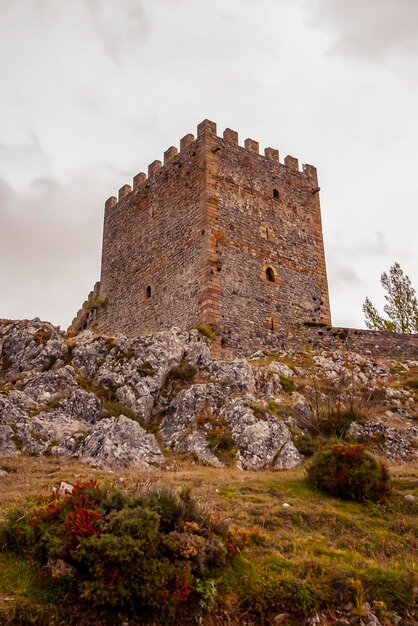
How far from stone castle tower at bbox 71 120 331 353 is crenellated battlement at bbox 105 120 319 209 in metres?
0.06

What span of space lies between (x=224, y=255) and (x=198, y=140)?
552 cm

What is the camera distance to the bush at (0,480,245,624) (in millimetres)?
7777

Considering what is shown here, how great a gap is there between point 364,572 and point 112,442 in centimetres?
813

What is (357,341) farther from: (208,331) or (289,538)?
(289,538)

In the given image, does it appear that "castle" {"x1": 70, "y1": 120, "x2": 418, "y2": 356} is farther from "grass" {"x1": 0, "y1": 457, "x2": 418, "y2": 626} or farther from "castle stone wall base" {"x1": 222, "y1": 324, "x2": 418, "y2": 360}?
"grass" {"x1": 0, "y1": 457, "x2": 418, "y2": 626}

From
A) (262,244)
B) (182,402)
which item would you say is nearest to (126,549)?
(182,402)

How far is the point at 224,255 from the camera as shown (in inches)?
926

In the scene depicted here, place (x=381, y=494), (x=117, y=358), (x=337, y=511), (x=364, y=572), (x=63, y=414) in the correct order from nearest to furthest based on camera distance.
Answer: (x=364, y=572) < (x=337, y=511) < (x=381, y=494) < (x=63, y=414) < (x=117, y=358)

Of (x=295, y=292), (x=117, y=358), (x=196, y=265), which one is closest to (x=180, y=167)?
(x=196, y=265)

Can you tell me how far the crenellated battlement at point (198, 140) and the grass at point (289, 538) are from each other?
15.5 metres

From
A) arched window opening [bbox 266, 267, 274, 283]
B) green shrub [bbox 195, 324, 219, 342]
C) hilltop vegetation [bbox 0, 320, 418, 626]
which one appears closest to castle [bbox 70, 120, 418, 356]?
arched window opening [bbox 266, 267, 274, 283]

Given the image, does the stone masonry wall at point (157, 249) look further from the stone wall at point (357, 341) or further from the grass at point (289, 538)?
the grass at point (289, 538)

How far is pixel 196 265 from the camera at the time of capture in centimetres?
2330

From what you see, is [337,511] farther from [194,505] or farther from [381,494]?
[194,505]
